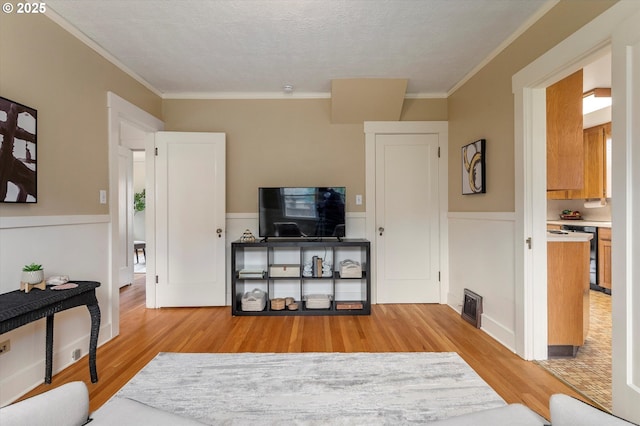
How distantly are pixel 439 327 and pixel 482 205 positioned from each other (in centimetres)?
125

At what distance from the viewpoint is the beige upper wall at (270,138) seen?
365 cm

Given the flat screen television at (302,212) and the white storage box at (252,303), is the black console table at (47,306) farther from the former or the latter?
the flat screen television at (302,212)

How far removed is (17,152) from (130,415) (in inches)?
70.4

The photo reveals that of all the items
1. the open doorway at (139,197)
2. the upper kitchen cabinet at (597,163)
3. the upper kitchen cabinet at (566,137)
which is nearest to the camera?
the upper kitchen cabinet at (566,137)

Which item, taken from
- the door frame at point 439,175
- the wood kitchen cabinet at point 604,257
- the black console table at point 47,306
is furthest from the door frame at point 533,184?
the black console table at point 47,306

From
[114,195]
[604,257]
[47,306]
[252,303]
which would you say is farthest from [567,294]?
[114,195]

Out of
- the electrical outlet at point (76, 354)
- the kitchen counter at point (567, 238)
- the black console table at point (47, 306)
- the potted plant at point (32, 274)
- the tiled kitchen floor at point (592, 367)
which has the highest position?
the kitchen counter at point (567, 238)

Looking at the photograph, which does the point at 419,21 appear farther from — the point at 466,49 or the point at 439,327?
the point at 439,327

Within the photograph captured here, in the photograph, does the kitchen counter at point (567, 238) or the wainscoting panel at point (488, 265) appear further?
the wainscoting panel at point (488, 265)

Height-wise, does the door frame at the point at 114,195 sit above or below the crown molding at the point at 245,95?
below

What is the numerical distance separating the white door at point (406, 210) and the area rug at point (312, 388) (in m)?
1.34

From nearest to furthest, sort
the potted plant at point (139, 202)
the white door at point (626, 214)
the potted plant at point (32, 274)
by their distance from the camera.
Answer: the white door at point (626, 214) < the potted plant at point (32, 274) < the potted plant at point (139, 202)

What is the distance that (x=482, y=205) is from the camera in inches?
115

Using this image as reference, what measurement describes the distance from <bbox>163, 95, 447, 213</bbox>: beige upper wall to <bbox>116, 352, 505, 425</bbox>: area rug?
1.83 m
